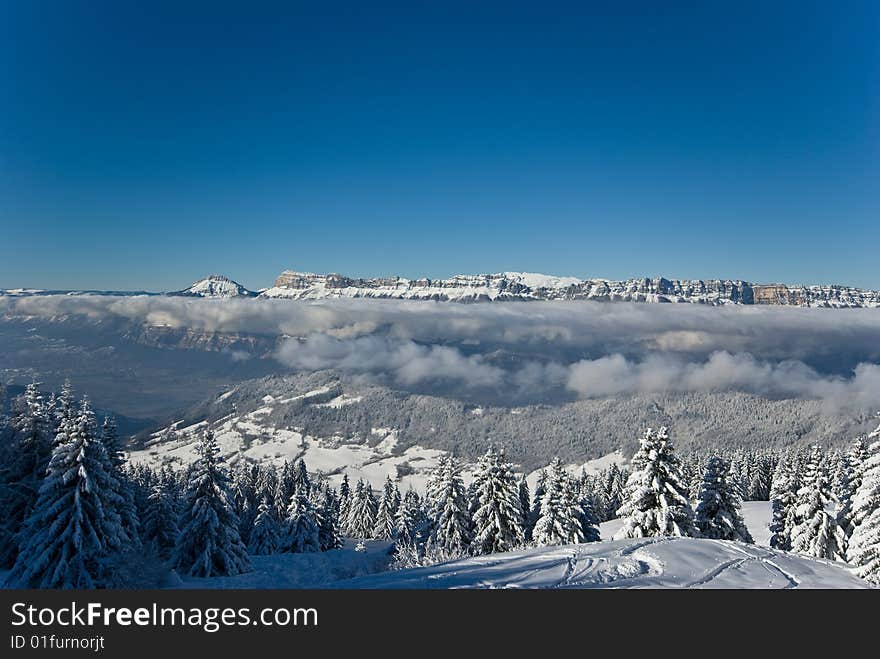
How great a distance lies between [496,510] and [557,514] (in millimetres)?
6094

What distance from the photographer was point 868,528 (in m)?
17.7

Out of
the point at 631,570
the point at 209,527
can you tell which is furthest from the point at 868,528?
the point at 209,527

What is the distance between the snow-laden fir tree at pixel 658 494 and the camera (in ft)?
102

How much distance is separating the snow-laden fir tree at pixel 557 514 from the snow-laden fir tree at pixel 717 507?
964 centimetres

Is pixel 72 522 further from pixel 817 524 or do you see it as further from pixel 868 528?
pixel 817 524

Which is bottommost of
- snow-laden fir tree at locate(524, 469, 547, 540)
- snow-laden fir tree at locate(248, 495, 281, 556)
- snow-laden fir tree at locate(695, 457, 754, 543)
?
snow-laden fir tree at locate(248, 495, 281, 556)

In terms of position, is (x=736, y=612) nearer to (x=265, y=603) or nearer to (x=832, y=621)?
(x=832, y=621)

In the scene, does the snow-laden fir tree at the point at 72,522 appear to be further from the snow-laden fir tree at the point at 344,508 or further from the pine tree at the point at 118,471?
the snow-laden fir tree at the point at 344,508

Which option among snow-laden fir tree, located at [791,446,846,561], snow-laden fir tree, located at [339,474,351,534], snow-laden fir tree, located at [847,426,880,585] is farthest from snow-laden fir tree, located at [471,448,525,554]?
snow-laden fir tree, located at [339,474,351,534]

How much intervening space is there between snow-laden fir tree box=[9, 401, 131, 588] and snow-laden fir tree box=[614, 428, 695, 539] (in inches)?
1139

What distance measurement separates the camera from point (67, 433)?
22.4 metres

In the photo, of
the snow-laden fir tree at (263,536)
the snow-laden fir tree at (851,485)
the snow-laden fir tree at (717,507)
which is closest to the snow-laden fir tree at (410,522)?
the snow-laden fir tree at (263,536)

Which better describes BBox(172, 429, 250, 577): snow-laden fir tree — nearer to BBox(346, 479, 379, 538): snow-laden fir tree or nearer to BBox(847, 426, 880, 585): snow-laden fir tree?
BBox(847, 426, 880, 585): snow-laden fir tree

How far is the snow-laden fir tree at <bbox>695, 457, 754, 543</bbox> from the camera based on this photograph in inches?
1471
